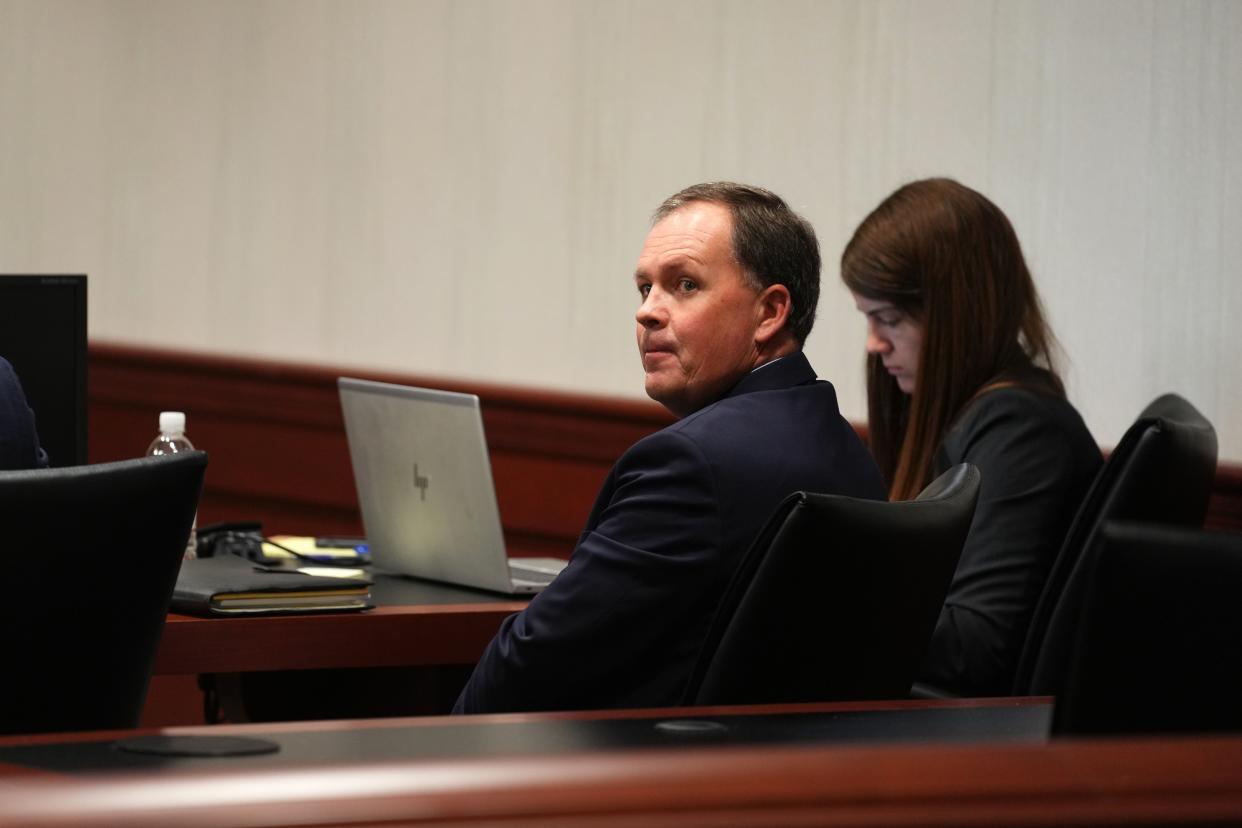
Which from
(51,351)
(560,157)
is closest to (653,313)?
(51,351)

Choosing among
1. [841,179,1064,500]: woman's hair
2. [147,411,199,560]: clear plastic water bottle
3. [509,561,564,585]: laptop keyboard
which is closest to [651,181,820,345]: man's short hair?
[841,179,1064,500]: woman's hair

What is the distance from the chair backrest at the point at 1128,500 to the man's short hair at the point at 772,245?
1.57 feet

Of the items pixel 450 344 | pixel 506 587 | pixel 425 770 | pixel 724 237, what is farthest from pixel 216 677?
pixel 425 770

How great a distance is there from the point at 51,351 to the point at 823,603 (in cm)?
177

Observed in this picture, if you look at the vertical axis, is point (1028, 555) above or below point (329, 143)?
below

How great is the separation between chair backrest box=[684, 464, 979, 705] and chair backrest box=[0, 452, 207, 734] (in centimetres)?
53

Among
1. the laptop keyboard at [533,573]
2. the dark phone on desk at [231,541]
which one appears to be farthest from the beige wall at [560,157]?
the dark phone on desk at [231,541]

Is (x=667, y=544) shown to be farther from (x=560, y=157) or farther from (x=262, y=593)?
(x=560, y=157)

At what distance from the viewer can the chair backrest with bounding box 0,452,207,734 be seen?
4.80ft

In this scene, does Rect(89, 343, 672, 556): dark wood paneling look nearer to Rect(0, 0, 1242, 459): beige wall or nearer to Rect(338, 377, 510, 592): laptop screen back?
Rect(0, 0, 1242, 459): beige wall

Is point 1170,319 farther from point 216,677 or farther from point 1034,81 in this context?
point 216,677

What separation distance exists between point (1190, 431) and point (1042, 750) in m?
1.95

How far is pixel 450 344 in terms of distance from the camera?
476 centimetres

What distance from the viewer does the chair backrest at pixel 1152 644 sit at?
2.56 ft
